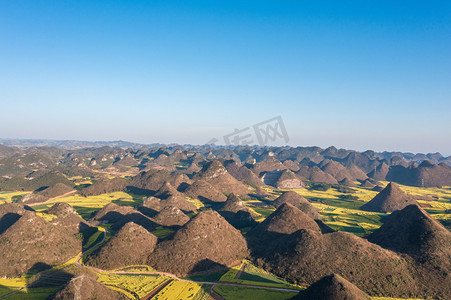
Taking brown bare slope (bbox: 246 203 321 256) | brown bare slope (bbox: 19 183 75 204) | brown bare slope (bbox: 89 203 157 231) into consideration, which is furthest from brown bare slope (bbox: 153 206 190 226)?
brown bare slope (bbox: 19 183 75 204)

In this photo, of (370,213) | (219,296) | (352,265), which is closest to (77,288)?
(219,296)

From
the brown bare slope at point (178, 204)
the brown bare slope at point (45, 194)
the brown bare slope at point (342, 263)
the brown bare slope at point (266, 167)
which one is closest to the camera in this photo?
the brown bare slope at point (342, 263)

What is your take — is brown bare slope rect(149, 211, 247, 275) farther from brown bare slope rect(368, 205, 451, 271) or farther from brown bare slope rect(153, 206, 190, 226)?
brown bare slope rect(368, 205, 451, 271)

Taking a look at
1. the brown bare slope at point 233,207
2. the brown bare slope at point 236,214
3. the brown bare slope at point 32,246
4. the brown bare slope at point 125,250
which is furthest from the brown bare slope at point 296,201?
the brown bare slope at point 32,246

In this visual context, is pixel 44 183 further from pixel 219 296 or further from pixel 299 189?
pixel 299 189

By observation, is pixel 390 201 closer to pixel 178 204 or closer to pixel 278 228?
pixel 278 228

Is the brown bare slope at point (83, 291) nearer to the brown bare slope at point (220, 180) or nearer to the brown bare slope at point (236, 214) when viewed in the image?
the brown bare slope at point (236, 214)

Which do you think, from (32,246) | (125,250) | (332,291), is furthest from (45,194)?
(332,291)
